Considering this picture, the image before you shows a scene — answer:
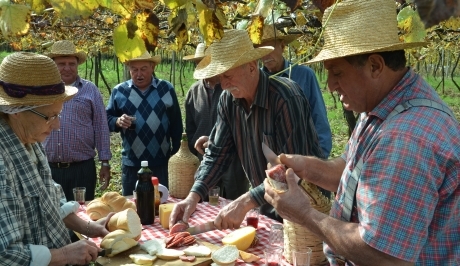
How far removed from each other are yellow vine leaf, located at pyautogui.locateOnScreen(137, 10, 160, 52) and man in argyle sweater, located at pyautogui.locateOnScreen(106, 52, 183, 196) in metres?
3.28

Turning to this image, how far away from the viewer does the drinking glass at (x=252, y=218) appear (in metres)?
2.61

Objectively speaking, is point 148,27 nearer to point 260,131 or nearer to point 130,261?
point 130,261

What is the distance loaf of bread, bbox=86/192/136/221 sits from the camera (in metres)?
2.77

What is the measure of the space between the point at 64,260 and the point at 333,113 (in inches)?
560

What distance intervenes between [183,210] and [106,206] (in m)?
0.46

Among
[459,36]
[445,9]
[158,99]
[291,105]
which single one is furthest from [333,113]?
[445,9]

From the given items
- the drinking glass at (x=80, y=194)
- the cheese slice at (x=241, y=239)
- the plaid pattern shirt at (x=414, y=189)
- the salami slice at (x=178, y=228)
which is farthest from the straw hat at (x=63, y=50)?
the plaid pattern shirt at (x=414, y=189)

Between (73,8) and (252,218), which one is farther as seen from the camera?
(252,218)

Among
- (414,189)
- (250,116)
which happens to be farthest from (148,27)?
(250,116)

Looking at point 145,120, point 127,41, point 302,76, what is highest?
point 127,41

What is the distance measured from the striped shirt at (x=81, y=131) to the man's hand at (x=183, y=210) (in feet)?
6.49

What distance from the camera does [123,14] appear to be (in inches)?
50.6

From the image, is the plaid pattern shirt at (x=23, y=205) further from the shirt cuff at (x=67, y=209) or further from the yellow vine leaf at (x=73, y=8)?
the yellow vine leaf at (x=73, y=8)

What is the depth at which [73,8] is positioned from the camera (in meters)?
1.16
